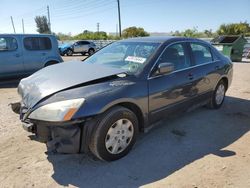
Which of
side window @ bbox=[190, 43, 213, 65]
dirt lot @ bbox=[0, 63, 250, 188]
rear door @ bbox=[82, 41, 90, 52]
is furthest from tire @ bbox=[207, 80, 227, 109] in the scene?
rear door @ bbox=[82, 41, 90, 52]

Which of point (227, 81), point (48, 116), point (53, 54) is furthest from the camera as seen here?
point (53, 54)

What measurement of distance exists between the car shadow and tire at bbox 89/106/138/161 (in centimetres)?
14

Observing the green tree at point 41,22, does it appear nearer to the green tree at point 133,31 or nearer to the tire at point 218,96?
the green tree at point 133,31

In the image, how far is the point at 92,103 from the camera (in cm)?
325

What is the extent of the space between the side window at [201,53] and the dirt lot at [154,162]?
1.19 meters

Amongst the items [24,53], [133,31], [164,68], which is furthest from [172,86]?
[133,31]

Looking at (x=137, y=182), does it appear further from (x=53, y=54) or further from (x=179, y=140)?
(x=53, y=54)

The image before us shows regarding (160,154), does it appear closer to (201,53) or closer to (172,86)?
(172,86)

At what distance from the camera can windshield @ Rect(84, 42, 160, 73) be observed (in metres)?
4.16

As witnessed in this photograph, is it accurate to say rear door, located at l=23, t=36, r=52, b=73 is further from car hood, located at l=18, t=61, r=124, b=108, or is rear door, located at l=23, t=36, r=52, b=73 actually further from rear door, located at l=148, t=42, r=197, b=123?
rear door, located at l=148, t=42, r=197, b=123

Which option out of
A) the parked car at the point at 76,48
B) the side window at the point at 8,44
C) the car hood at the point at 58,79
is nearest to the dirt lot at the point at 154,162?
the car hood at the point at 58,79

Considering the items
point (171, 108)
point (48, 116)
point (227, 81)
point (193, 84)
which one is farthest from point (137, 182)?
point (227, 81)

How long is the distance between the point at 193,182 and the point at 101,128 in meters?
1.25

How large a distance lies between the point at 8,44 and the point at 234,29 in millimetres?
41711
